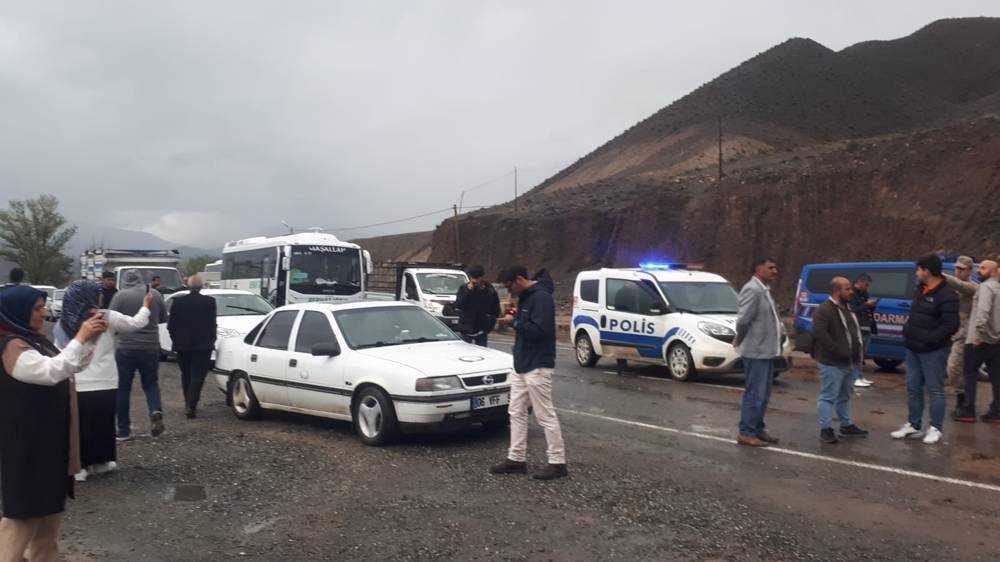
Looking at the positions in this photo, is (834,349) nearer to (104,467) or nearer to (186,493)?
(186,493)

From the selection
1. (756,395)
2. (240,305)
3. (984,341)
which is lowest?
(756,395)

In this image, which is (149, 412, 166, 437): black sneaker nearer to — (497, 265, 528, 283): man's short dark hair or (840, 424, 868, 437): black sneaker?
(497, 265, 528, 283): man's short dark hair

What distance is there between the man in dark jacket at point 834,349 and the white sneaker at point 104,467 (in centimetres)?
686

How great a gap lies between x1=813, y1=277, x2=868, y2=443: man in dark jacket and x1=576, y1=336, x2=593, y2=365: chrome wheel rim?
7017 mm

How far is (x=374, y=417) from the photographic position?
26.8 ft

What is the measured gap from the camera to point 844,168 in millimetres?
32156

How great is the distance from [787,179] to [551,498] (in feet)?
102

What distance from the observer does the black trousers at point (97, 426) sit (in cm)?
691

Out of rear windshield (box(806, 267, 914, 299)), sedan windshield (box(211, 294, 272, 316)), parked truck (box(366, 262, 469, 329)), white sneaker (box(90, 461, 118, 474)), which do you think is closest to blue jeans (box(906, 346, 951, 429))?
rear windshield (box(806, 267, 914, 299))

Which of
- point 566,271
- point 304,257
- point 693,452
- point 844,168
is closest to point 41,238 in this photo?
point 566,271

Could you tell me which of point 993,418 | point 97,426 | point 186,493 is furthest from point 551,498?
point 993,418

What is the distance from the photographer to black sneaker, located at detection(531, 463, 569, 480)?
267 inches

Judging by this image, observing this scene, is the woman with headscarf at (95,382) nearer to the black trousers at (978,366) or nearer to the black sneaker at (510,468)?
the black sneaker at (510,468)

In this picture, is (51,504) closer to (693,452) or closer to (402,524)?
(402,524)
